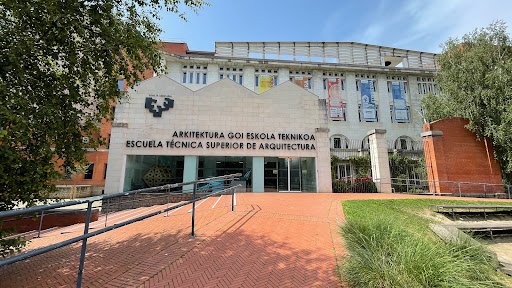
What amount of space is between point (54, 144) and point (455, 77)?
2566 cm

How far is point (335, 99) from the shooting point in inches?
1188

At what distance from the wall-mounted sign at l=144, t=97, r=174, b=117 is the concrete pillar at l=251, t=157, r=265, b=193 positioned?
7209 mm

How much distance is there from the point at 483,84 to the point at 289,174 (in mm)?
16643

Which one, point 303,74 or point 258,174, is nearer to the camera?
point 258,174

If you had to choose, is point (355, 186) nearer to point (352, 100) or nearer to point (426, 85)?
point (352, 100)

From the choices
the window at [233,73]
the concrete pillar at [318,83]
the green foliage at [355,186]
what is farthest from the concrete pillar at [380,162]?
the window at [233,73]

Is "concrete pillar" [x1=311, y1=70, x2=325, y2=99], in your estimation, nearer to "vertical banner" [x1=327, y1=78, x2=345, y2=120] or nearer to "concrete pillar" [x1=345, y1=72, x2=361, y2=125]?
"vertical banner" [x1=327, y1=78, x2=345, y2=120]

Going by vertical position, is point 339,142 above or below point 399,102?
below

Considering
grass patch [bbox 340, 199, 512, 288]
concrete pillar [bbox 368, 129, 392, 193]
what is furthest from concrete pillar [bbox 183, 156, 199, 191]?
concrete pillar [bbox 368, 129, 392, 193]

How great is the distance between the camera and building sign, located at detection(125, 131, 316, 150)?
15164 millimetres

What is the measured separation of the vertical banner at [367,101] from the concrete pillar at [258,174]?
20850 millimetres

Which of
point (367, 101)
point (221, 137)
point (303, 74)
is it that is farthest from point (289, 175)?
point (367, 101)

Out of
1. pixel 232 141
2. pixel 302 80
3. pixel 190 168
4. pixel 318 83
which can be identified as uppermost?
pixel 302 80

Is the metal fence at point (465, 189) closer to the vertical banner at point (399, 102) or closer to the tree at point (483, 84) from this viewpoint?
the tree at point (483, 84)
